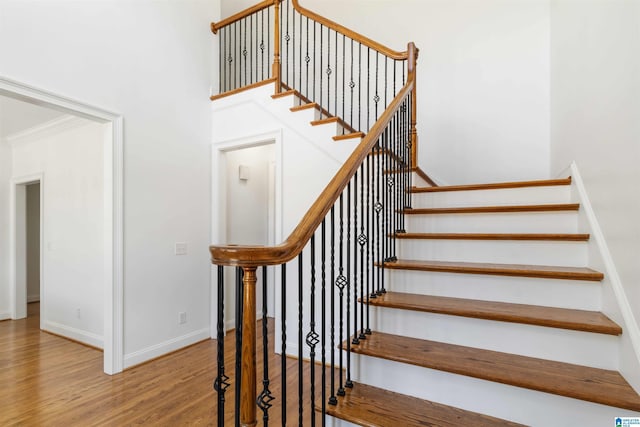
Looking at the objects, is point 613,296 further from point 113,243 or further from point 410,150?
point 113,243

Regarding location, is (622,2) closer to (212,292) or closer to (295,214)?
(295,214)

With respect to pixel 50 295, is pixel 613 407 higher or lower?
higher

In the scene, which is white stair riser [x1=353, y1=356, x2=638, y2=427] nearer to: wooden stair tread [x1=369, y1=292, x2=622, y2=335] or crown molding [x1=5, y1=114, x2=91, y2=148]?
wooden stair tread [x1=369, y1=292, x2=622, y2=335]

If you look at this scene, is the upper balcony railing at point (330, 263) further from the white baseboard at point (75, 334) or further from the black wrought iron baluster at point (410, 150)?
the white baseboard at point (75, 334)

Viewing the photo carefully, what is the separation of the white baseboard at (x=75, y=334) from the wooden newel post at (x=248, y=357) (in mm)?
3289

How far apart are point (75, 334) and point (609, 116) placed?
198 inches

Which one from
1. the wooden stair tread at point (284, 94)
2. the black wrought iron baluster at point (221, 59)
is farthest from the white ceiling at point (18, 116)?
the wooden stair tread at point (284, 94)

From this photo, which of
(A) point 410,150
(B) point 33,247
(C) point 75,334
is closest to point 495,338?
(A) point 410,150

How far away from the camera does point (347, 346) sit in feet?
4.98

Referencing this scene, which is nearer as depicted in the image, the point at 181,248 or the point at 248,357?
the point at 248,357

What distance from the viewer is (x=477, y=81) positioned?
3670 millimetres

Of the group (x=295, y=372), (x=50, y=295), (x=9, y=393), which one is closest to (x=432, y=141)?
(x=295, y=372)

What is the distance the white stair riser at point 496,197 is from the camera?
2263 mm

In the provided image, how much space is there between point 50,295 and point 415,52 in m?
4.97
